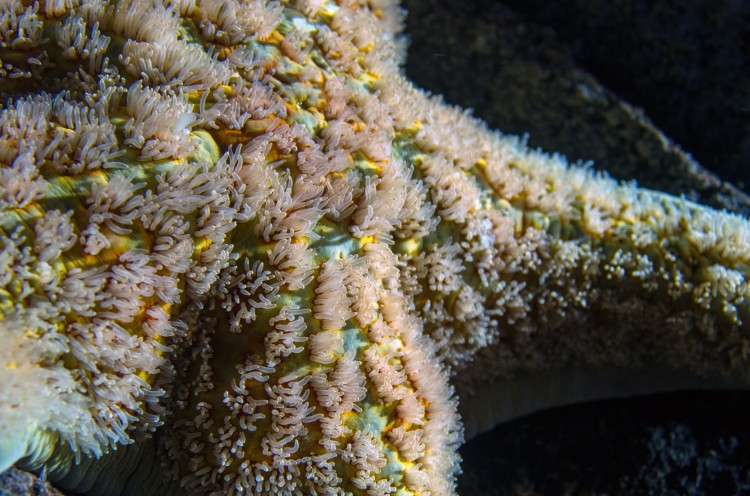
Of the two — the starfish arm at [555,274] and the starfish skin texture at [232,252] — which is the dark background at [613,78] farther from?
the starfish skin texture at [232,252]

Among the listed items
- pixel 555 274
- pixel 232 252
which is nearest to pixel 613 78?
pixel 555 274

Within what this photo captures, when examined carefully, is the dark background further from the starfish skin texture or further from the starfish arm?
the starfish skin texture

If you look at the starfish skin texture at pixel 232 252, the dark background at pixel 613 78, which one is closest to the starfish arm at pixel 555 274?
the starfish skin texture at pixel 232 252

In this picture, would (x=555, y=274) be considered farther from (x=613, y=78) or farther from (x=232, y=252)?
(x=613, y=78)

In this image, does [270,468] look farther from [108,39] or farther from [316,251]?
[108,39]

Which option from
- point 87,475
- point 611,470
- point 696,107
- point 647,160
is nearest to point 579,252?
point 611,470

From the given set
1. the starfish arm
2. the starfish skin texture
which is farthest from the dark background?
the starfish skin texture

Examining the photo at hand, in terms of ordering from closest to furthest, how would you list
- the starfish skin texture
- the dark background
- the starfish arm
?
the starfish skin texture
the starfish arm
the dark background

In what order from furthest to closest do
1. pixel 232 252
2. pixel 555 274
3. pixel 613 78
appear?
pixel 613 78 → pixel 555 274 → pixel 232 252
